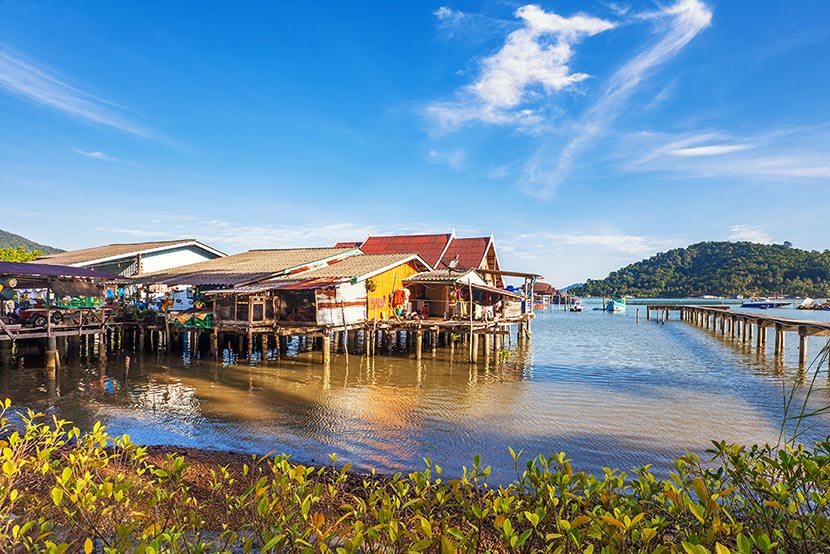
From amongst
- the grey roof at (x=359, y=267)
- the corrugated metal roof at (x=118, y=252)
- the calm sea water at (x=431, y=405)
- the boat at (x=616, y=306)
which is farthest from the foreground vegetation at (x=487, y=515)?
the boat at (x=616, y=306)

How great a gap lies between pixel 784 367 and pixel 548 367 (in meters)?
11.3

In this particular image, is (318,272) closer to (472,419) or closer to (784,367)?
(472,419)

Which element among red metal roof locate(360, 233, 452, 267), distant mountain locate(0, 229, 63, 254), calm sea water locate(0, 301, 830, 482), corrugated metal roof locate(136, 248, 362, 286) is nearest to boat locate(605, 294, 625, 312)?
red metal roof locate(360, 233, 452, 267)

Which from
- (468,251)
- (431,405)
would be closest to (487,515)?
(431,405)

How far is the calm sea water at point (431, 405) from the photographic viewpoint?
→ 10953 millimetres

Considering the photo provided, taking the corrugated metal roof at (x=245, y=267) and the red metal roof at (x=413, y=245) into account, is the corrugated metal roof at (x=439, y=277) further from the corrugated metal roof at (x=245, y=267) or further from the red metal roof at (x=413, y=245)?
the red metal roof at (x=413, y=245)

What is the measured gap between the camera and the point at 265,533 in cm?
303

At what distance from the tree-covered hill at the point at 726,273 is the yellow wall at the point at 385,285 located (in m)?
123

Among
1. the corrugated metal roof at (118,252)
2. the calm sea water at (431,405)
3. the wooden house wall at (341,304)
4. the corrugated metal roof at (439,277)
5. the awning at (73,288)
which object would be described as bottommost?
the calm sea water at (431,405)

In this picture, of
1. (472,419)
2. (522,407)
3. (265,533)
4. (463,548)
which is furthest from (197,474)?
(522,407)

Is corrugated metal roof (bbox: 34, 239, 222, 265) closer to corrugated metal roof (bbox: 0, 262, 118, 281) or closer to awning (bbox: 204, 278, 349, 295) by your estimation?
corrugated metal roof (bbox: 0, 262, 118, 281)

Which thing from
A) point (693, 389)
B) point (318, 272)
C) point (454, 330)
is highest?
point (318, 272)

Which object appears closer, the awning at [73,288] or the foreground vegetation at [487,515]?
the foreground vegetation at [487,515]

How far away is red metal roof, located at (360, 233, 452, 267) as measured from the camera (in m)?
35.9
